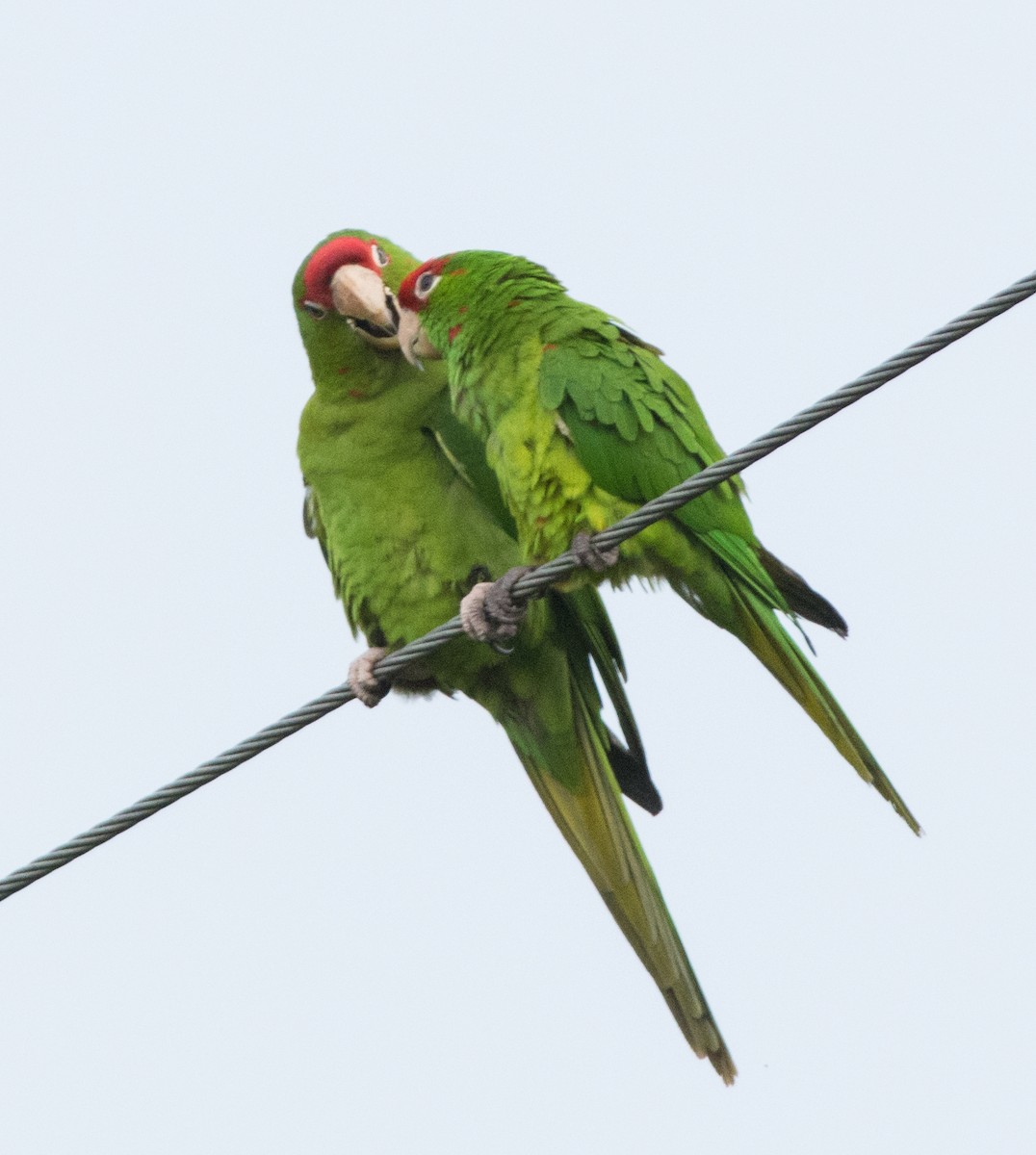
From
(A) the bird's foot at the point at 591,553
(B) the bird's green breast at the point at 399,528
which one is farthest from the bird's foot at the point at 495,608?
(B) the bird's green breast at the point at 399,528

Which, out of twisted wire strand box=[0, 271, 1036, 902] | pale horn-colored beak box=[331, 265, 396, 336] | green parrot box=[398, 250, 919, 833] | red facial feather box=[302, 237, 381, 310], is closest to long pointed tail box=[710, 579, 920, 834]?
green parrot box=[398, 250, 919, 833]

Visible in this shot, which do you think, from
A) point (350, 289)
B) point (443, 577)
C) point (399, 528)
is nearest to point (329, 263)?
point (350, 289)

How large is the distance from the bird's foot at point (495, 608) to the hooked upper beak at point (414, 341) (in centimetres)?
86

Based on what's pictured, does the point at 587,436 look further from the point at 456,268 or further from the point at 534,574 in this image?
the point at 456,268

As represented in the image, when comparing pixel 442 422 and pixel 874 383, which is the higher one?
pixel 442 422

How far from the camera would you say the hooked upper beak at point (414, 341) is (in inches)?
206

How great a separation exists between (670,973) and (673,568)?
1433 mm

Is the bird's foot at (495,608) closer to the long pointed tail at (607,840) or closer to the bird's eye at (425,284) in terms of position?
the long pointed tail at (607,840)

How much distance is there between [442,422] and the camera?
529 cm

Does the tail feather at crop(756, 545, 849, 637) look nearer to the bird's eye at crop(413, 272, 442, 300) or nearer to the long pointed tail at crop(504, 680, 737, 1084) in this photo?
the long pointed tail at crop(504, 680, 737, 1084)

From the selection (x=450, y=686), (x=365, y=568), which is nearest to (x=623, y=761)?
(x=450, y=686)

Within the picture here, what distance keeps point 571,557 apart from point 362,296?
165 cm

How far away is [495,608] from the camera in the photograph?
15.5 feet

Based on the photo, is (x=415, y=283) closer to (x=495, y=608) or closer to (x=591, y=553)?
(x=495, y=608)
